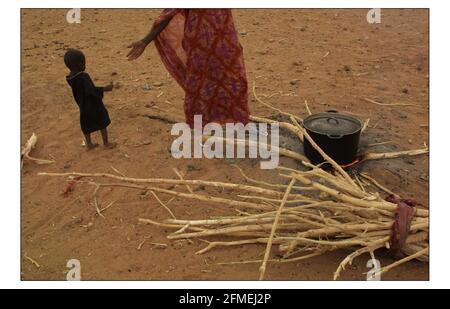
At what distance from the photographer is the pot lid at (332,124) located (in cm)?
324

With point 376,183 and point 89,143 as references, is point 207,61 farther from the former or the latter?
point 376,183

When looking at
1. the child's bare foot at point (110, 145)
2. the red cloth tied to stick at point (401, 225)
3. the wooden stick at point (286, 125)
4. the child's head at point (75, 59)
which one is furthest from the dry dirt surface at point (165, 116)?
the child's head at point (75, 59)

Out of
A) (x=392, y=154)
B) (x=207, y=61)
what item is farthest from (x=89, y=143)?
(x=392, y=154)

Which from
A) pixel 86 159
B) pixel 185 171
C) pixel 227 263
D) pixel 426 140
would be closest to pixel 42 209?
pixel 86 159

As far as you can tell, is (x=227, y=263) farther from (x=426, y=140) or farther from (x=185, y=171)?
(x=426, y=140)

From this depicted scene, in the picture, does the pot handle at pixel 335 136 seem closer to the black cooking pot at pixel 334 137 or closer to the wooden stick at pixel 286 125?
the black cooking pot at pixel 334 137

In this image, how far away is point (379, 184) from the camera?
315 cm

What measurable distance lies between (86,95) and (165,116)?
828 millimetres

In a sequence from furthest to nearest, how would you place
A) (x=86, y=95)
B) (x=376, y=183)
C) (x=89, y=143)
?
(x=89, y=143) < (x=86, y=95) < (x=376, y=183)

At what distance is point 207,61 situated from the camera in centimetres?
327

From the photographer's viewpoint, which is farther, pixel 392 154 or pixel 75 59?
pixel 392 154

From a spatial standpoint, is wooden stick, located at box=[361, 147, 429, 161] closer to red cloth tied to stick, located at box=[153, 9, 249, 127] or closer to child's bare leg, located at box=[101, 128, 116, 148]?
red cloth tied to stick, located at box=[153, 9, 249, 127]

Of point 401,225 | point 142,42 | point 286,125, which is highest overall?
point 142,42

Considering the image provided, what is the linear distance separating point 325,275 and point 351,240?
27 cm
